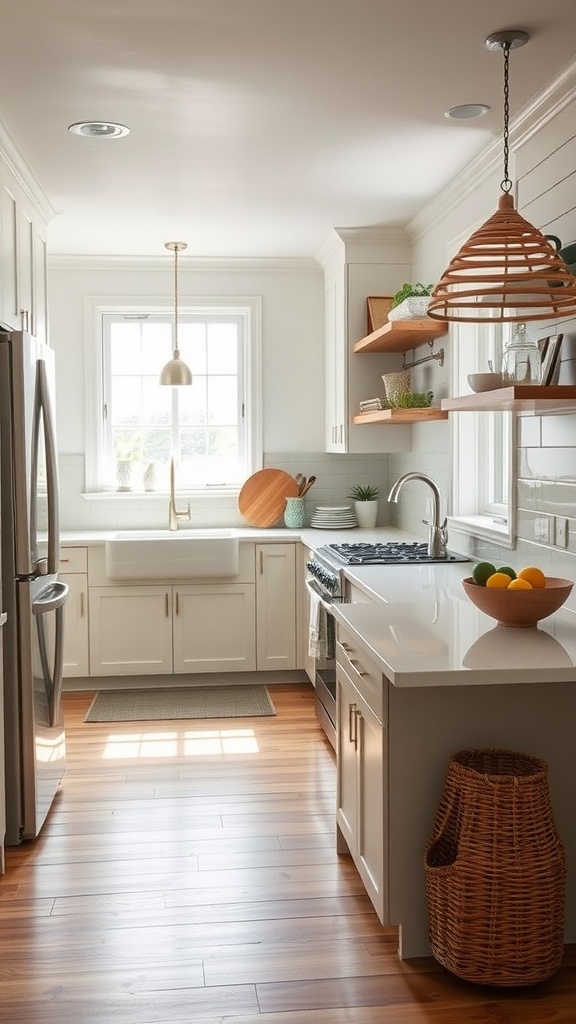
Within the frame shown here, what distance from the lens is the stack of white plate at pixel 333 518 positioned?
19.4ft

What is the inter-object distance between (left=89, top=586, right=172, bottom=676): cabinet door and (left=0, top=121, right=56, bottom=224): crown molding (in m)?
2.05

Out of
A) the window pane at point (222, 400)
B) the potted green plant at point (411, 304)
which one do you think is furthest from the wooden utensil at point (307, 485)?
the potted green plant at point (411, 304)

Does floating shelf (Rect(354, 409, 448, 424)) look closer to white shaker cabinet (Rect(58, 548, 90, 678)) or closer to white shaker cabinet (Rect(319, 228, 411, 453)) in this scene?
white shaker cabinet (Rect(319, 228, 411, 453))

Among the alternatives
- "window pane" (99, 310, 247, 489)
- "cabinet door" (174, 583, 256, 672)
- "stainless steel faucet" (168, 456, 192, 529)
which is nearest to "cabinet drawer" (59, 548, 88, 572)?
"cabinet door" (174, 583, 256, 672)

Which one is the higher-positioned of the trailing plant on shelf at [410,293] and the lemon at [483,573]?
the trailing plant on shelf at [410,293]

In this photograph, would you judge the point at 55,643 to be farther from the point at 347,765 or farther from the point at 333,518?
the point at 333,518

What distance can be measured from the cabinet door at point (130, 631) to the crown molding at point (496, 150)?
95.3 inches

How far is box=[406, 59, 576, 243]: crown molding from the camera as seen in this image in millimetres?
3113

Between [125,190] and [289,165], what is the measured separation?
31.8 inches

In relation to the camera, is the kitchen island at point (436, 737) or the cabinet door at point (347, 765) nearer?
the kitchen island at point (436, 737)

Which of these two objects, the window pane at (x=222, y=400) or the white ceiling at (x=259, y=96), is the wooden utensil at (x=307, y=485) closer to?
the window pane at (x=222, y=400)

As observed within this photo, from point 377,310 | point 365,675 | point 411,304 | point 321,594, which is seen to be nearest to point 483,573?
point 365,675

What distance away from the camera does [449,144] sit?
383 cm

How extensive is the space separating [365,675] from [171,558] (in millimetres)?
2845
